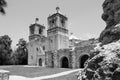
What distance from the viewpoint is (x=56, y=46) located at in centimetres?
3631

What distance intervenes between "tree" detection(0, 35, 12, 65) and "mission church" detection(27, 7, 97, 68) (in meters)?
8.37

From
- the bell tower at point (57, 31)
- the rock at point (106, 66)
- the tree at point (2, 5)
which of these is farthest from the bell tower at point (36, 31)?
the rock at point (106, 66)

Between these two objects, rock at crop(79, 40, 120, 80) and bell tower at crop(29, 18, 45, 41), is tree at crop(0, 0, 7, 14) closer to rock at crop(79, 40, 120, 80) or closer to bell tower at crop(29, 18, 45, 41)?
rock at crop(79, 40, 120, 80)

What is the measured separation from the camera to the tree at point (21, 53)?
48.8 metres

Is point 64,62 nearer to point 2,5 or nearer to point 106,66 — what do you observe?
point 2,5

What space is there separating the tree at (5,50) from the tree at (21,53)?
14.0ft

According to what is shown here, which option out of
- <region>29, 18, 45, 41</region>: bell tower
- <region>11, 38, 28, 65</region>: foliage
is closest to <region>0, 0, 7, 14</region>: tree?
<region>29, 18, 45, 41</region>: bell tower

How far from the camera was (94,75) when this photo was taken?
3.11m

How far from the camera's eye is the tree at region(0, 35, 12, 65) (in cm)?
4244

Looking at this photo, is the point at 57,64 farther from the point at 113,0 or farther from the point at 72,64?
the point at 113,0

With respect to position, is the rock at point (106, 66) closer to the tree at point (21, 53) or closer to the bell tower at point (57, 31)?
the bell tower at point (57, 31)

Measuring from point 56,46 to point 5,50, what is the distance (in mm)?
21053

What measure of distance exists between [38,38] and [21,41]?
45.2 feet

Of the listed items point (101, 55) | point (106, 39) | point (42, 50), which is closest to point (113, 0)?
point (106, 39)
